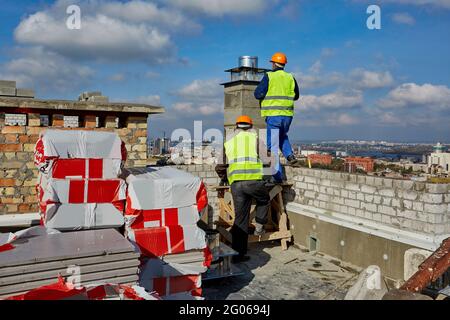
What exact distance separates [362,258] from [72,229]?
4463mm

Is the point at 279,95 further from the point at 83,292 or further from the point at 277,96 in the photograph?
the point at 83,292

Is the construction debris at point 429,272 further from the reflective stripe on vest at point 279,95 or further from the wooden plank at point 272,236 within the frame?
the reflective stripe on vest at point 279,95

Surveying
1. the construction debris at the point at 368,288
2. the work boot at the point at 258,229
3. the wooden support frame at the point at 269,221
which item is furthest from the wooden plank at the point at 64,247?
the wooden support frame at the point at 269,221

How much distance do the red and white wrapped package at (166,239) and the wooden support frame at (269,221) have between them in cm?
267

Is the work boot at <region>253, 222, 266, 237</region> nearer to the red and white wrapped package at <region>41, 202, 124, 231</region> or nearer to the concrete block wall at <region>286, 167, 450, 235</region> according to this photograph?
the concrete block wall at <region>286, 167, 450, 235</region>

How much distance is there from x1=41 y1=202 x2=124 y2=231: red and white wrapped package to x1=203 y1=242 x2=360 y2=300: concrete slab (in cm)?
180

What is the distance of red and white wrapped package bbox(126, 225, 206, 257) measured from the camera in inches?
186

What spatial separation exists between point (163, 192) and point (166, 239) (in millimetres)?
554

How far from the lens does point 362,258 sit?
6.57 metres

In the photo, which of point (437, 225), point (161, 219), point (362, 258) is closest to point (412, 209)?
point (437, 225)

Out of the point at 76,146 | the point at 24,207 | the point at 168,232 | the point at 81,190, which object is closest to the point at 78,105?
the point at 24,207

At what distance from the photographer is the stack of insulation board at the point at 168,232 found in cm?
474

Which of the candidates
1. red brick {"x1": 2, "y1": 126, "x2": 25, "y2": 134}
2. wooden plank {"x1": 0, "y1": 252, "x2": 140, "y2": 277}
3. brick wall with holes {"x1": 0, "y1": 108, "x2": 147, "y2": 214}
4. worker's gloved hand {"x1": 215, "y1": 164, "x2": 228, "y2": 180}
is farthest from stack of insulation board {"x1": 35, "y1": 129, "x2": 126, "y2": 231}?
worker's gloved hand {"x1": 215, "y1": 164, "x2": 228, "y2": 180}
